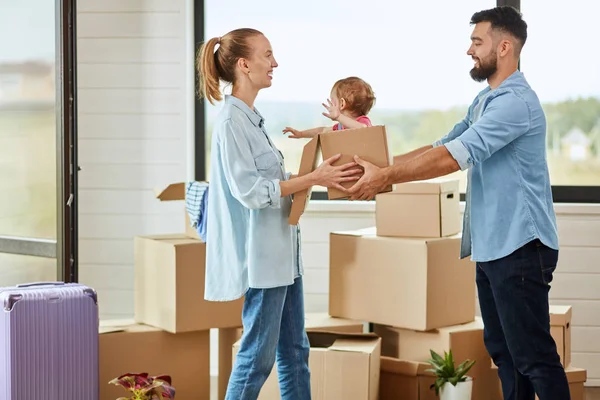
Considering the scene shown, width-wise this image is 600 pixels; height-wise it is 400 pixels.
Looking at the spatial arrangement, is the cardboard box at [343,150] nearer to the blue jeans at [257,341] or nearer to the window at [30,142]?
the blue jeans at [257,341]

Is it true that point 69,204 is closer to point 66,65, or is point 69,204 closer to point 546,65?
point 66,65

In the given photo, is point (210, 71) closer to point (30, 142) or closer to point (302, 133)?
point (302, 133)

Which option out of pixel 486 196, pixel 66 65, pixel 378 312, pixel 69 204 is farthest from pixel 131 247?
pixel 486 196

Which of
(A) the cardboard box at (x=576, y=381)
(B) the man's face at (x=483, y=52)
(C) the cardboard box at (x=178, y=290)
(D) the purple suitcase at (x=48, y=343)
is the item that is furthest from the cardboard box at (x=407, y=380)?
(B) the man's face at (x=483, y=52)

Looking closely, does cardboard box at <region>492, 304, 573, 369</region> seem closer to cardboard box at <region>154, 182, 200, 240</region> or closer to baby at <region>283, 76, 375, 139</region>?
baby at <region>283, 76, 375, 139</region>

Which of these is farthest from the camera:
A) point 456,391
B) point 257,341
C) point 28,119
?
point 28,119

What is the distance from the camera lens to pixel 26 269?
10.9 ft

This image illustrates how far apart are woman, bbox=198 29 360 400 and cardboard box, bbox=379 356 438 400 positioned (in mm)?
852

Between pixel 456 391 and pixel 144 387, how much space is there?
113 cm

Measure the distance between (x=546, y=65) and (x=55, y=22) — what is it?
215 cm

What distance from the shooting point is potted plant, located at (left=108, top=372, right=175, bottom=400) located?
268 centimetres

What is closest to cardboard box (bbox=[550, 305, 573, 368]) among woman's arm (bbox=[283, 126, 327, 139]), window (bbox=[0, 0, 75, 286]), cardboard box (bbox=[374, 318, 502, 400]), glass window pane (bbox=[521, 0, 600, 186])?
cardboard box (bbox=[374, 318, 502, 400])

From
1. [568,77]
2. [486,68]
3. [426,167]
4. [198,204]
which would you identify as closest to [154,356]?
[198,204]

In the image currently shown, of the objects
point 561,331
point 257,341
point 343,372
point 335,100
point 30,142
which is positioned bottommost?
point 343,372
